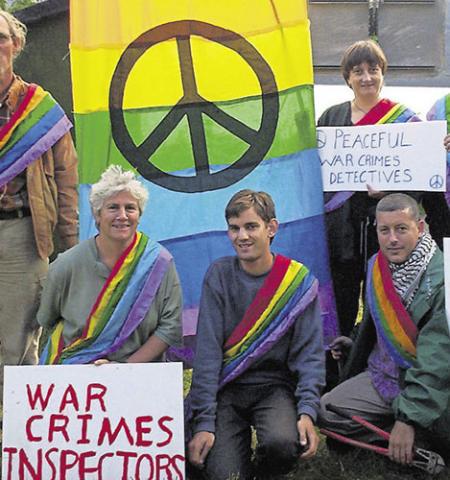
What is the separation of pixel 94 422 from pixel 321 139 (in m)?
1.70

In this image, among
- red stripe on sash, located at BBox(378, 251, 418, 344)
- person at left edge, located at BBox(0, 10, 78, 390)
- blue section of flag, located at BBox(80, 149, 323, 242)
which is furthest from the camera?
blue section of flag, located at BBox(80, 149, 323, 242)

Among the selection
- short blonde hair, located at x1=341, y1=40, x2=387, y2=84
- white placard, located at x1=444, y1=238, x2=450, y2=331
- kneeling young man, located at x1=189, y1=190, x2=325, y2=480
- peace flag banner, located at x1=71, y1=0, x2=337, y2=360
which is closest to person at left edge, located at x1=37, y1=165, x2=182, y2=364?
kneeling young man, located at x1=189, y1=190, x2=325, y2=480

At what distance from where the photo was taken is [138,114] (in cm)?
447

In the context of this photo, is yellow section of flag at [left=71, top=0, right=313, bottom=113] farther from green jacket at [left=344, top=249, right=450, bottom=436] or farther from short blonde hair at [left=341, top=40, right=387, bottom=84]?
green jacket at [left=344, top=249, right=450, bottom=436]

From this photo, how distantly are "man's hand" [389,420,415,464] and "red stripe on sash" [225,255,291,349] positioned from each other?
68 cm

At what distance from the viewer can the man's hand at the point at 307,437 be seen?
3707 millimetres

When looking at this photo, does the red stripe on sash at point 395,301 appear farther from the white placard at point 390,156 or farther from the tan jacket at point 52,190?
the tan jacket at point 52,190

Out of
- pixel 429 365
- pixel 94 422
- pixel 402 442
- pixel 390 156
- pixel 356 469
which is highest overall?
pixel 390 156

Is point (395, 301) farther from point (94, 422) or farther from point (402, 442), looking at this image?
point (94, 422)

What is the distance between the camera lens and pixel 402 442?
3732 millimetres

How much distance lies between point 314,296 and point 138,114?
1216 mm

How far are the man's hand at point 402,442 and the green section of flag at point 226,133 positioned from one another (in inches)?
55.1

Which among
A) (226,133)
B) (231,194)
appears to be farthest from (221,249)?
(226,133)

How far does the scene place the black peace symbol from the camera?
4.46 metres
